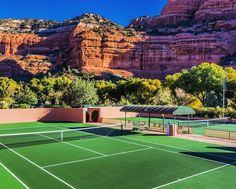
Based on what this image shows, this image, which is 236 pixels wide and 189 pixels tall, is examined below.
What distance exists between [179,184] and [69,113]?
31.5 meters

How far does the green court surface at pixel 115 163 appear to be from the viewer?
1331 cm

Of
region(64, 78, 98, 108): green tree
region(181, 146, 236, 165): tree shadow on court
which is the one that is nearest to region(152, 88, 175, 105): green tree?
region(64, 78, 98, 108): green tree

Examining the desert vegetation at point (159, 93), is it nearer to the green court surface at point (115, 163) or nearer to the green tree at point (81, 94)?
the green tree at point (81, 94)

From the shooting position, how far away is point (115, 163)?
56.0 ft

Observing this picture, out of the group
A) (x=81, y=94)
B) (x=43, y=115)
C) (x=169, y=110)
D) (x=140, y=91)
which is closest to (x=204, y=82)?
(x=140, y=91)

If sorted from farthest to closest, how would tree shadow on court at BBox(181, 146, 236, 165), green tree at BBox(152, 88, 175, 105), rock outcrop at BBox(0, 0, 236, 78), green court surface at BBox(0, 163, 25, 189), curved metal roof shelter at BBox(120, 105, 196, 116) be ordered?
rock outcrop at BBox(0, 0, 236, 78)
green tree at BBox(152, 88, 175, 105)
curved metal roof shelter at BBox(120, 105, 196, 116)
tree shadow on court at BBox(181, 146, 236, 165)
green court surface at BBox(0, 163, 25, 189)

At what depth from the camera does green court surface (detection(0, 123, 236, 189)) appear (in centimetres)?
1331

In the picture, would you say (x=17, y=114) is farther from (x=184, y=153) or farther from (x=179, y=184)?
(x=179, y=184)

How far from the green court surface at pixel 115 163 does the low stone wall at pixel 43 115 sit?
15455 millimetres

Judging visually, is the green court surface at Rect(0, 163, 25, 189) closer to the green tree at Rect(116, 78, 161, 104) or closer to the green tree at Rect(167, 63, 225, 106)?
the green tree at Rect(167, 63, 225, 106)

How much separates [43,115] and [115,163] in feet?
92.9

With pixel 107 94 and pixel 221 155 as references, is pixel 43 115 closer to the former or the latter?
pixel 107 94

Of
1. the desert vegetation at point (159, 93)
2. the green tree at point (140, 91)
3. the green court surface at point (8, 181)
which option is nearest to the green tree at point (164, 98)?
the desert vegetation at point (159, 93)

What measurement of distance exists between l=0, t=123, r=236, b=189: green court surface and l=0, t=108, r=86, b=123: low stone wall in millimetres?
15455
